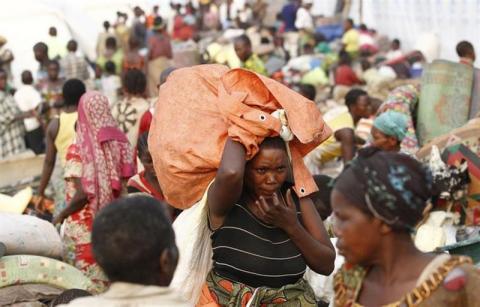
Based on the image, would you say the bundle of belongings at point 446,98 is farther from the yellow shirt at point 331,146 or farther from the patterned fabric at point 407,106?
the yellow shirt at point 331,146

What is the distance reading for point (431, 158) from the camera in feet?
21.1

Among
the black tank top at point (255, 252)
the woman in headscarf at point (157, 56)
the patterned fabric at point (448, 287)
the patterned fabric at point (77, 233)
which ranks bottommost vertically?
the woman in headscarf at point (157, 56)

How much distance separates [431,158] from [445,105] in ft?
4.19

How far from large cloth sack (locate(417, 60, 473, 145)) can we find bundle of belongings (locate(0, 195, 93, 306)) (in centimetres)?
299

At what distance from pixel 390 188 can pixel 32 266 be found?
133 inches

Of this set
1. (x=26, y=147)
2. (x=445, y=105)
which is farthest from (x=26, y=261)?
(x=26, y=147)

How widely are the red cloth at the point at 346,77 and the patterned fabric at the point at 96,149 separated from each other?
1039cm

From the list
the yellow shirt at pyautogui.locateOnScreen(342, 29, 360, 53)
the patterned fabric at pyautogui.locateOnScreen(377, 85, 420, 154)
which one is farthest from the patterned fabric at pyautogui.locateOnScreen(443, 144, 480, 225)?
the yellow shirt at pyautogui.locateOnScreen(342, 29, 360, 53)

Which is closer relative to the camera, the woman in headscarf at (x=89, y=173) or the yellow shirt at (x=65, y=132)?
the woman in headscarf at (x=89, y=173)

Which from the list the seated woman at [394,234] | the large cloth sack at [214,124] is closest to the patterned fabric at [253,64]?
the large cloth sack at [214,124]

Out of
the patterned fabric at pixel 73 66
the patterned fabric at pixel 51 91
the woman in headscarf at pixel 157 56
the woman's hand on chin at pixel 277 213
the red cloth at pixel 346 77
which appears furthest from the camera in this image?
the woman in headscarf at pixel 157 56

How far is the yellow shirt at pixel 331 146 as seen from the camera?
8.12 m

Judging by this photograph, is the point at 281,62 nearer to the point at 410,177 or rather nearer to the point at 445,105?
the point at 445,105

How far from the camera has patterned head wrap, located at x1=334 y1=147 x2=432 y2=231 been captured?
287 centimetres
